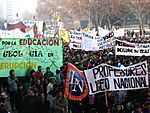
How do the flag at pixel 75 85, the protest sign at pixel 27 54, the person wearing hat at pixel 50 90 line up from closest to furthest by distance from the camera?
the flag at pixel 75 85 < the person wearing hat at pixel 50 90 < the protest sign at pixel 27 54

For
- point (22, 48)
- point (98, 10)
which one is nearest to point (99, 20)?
point (98, 10)

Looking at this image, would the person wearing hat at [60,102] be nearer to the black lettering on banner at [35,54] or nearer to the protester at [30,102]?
the protester at [30,102]

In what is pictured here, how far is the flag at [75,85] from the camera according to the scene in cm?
996

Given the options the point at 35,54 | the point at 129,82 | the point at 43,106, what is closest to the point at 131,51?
the point at 35,54

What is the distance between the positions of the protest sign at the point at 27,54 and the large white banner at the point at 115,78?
4.60 metres

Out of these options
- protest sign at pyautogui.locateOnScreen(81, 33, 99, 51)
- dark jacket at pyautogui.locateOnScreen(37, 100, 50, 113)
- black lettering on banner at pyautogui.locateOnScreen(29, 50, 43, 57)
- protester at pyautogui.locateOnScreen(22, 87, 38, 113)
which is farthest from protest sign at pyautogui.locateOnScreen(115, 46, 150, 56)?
protester at pyautogui.locateOnScreen(22, 87, 38, 113)

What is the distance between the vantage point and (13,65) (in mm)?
14133

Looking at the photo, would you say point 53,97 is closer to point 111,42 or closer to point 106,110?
point 106,110

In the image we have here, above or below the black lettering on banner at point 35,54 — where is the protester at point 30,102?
below

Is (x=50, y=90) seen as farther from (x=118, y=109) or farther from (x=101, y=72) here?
(x=118, y=109)

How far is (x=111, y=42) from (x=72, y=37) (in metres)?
3.51

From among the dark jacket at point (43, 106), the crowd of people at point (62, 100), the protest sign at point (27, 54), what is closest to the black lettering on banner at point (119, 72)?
the crowd of people at point (62, 100)

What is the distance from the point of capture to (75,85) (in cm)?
1004

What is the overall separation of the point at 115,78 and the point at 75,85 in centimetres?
94
